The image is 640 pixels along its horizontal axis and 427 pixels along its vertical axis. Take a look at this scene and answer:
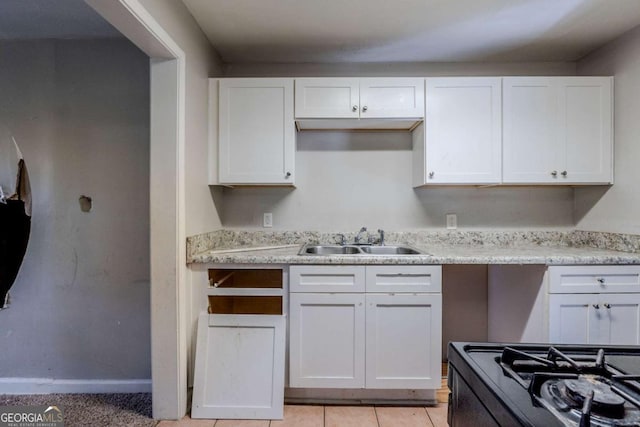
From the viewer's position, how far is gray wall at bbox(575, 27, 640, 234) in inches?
75.5

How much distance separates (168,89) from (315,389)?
1902 millimetres

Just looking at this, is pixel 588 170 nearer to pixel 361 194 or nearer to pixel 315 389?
pixel 361 194

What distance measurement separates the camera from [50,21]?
5.84 ft

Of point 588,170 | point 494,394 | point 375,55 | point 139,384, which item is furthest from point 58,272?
point 588,170

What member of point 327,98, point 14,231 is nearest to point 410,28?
point 327,98

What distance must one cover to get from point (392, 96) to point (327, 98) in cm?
44

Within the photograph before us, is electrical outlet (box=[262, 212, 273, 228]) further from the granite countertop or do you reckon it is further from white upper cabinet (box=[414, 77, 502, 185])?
white upper cabinet (box=[414, 77, 502, 185])

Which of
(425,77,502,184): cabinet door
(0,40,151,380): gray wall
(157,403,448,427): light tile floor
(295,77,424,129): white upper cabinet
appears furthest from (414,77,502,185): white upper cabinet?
(0,40,151,380): gray wall

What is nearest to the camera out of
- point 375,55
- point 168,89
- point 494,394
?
point 494,394

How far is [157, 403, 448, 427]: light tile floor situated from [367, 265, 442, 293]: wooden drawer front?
70 centimetres

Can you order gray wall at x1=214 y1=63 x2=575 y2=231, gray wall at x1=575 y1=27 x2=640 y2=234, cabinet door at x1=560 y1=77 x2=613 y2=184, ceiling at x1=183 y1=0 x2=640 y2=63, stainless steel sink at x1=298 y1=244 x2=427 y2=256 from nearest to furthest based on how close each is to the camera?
ceiling at x1=183 y1=0 x2=640 y2=63, gray wall at x1=575 y1=27 x2=640 y2=234, cabinet door at x1=560 y1=77 x2=613 y2=184, stainless steel sink at x1=298 y1=244 x2=427 y2=256, gray wall at x1=214 y1=63 x2=575 y2=231

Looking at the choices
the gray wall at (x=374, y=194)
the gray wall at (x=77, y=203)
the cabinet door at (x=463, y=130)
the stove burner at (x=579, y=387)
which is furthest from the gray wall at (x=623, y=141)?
the gray wall at (x=77, y=203)

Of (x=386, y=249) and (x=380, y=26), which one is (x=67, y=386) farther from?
(x=380, y=26)

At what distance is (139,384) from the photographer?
6.38 ft
